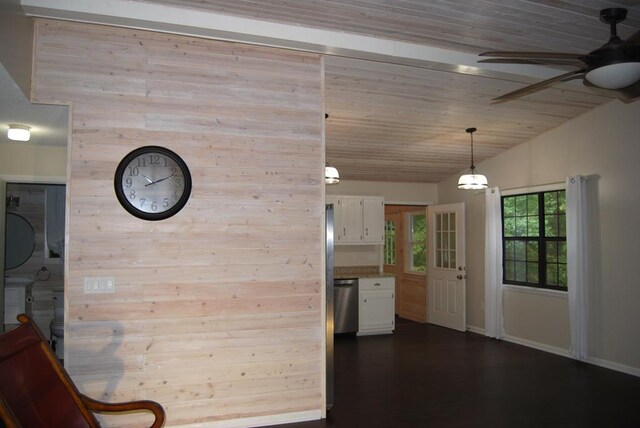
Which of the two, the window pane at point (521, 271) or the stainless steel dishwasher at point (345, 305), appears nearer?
the window pane at point (521, 271)

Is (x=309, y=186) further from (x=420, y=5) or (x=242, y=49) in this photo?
(x=420, y=5)

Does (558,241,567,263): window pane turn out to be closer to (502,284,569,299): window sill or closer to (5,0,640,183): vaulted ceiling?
(502,284,569,299): window sill

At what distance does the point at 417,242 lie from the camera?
8492 millimetres

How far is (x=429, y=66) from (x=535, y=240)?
11.2 ft

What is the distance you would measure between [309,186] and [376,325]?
3.92m

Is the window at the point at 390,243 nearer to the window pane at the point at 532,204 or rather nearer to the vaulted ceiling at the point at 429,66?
the vaulted ceiling at the point at 429,66

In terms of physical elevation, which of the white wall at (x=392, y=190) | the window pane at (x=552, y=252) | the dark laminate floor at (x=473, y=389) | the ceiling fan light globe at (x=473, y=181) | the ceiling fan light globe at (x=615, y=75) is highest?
the ceiling fan light globe at (x=615, y=75)

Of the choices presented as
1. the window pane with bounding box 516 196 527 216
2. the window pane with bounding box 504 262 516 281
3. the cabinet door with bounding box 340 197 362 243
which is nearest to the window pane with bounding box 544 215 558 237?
the window pane with bounding box 516 196 527 216

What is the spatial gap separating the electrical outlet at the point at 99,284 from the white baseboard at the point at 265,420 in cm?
115

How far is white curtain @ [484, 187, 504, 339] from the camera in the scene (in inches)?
260

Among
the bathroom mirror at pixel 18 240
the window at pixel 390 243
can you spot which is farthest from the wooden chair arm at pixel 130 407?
the window at pixel 390 243

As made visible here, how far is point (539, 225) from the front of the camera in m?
6.23

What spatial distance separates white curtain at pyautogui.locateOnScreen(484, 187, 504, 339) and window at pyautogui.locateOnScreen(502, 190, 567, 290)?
0.19m

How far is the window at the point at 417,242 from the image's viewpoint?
328 inches
